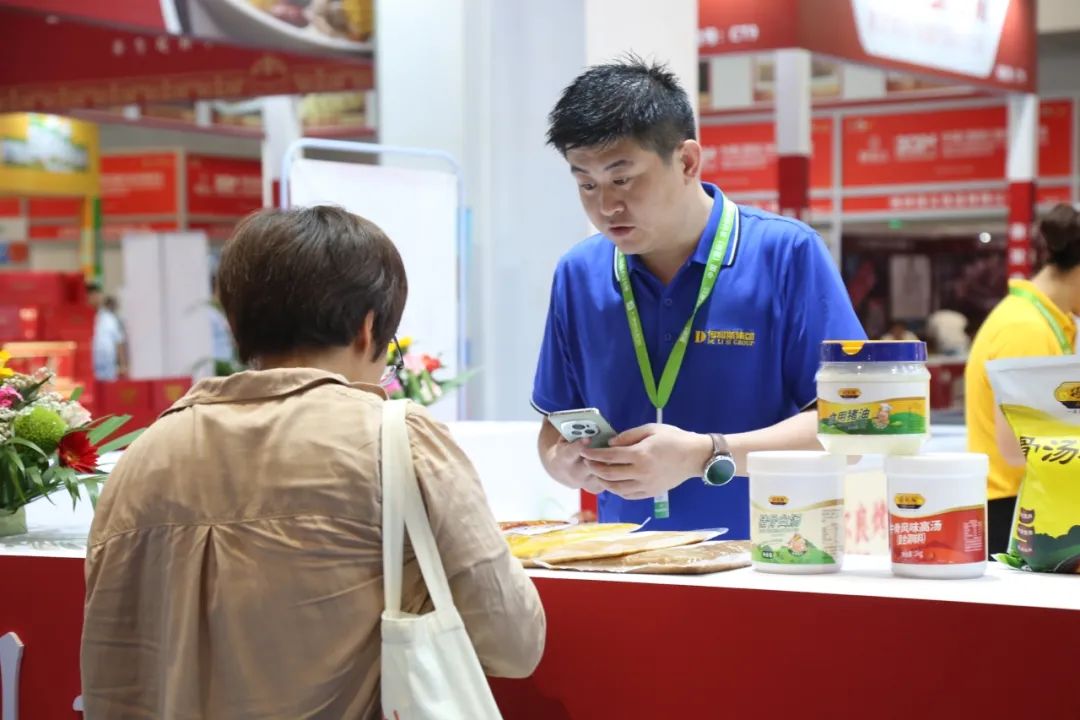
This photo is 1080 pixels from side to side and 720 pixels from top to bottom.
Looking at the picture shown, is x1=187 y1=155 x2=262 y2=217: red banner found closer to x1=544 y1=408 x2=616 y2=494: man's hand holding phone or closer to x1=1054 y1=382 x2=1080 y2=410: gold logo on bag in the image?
x1=544 y1=408 x2=616 y2=494: man's hand holding phone

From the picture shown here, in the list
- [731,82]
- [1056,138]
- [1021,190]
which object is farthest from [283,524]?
[731,82]

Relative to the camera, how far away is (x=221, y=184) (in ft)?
52.2

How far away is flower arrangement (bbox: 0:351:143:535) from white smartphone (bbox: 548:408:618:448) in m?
0.90

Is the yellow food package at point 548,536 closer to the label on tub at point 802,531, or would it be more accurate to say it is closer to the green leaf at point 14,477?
the label on tub at point 802,531

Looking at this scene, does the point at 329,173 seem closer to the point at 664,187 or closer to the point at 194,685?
the point at 664,187

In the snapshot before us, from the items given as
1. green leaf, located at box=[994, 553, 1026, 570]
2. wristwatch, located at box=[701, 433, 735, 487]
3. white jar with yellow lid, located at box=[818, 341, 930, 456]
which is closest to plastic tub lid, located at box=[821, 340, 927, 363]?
white jar with yellow lid, located at box=[818, 341, 930, 456]

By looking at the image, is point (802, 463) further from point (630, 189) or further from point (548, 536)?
point (630, 189)

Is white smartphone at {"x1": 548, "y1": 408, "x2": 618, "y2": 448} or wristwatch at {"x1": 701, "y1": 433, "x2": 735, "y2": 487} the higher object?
white smartphone at {"x1": 548, "y1": 408, "x2": 618, "y2": 448}

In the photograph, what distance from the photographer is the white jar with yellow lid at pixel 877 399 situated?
5.83 ft

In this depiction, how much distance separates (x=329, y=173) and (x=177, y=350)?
7252 mm

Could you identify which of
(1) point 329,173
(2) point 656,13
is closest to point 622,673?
(1) point 329,173

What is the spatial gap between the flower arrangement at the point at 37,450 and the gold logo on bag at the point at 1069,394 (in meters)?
1.59

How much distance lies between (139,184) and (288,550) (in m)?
15.1

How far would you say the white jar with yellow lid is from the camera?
1.78 meters
